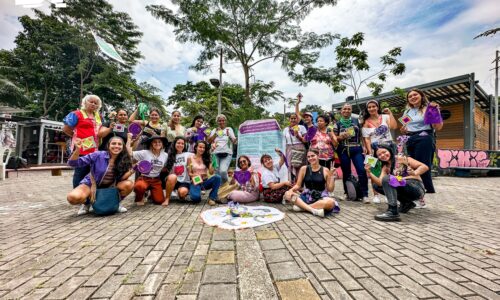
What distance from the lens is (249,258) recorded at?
2.05 m

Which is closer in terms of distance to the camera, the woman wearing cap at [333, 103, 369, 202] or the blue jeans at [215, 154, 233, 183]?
the woman wearing cap at [333, 103, 369, 202]

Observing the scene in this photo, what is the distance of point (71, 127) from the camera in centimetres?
382

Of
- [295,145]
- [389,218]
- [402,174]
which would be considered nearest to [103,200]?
[295,145]

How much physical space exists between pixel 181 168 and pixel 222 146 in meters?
1.14

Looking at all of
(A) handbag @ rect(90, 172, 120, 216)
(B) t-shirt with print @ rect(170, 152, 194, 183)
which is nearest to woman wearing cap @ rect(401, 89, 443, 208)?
(B) t-shirt with print @ rect(170, 152, 194, 183)

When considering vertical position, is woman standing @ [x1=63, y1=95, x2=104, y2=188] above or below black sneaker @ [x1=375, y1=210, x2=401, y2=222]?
above

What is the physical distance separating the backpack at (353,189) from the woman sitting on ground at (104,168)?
423 cm

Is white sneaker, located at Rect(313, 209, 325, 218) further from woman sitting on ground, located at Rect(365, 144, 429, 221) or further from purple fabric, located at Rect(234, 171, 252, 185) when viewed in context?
purple fabric, located at Rect(234, 171, 252, 185)

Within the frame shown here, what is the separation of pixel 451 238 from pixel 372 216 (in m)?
1.03

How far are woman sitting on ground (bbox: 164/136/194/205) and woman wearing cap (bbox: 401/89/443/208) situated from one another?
13.5 ft

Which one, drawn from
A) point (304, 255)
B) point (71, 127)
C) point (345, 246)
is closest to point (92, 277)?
point (304, 255)

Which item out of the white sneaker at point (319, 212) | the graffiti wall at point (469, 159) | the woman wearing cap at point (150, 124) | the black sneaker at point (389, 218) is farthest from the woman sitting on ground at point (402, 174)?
the graffiti wall at point (469, 159)

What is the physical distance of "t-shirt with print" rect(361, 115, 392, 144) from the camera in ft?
14.1

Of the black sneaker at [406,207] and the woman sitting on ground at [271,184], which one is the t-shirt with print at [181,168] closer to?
the woman sitting on ground at [271,184]
